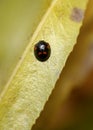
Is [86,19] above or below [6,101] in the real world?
above

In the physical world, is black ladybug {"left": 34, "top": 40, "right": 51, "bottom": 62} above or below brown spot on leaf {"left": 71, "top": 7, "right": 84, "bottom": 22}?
below

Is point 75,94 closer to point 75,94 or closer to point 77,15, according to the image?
point 75,94

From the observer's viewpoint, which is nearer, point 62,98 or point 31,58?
point 62,98

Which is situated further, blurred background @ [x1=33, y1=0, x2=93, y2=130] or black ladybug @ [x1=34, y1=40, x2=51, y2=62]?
black ladybug @ [x1=34, y1=40, x2=51, y2=62]

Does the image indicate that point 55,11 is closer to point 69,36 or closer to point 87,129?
point 69,36

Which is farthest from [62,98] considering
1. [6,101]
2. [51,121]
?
[6,101]

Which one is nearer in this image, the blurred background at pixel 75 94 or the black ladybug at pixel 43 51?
the blurred background at pixel 75 94
